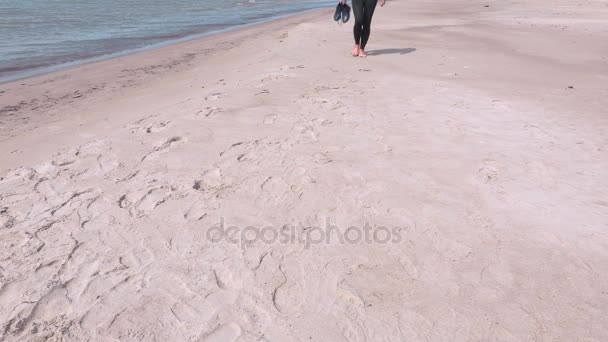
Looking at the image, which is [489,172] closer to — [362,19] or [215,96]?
[215,96]

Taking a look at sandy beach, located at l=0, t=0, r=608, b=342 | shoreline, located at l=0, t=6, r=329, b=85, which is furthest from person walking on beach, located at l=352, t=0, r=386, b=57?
shoreline, located at l=0, t=6, r=329, b=85

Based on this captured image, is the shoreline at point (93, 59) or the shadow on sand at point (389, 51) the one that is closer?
the shadow on sand at point (389, 51)

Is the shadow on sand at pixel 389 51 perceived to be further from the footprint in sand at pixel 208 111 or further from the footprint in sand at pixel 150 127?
the footprint in sand at pixel 150 127

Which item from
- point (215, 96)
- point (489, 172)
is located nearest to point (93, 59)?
point (215, 96)

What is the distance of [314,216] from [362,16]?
16.3ft

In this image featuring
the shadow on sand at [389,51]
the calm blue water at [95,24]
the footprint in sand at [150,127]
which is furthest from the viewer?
the calm blue water at [95,24]

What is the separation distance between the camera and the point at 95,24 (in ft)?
44.5

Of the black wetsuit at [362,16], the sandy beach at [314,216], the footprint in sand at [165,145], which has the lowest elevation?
the sandy beach at [314,216]

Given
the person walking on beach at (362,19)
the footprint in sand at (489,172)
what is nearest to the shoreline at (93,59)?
the person walking on beach at (362,19)

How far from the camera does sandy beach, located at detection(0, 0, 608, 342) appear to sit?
1885 mm

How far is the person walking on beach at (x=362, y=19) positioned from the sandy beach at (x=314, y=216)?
1.80 meters

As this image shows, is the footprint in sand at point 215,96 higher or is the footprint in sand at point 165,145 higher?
the footprint in sand at point 165,145

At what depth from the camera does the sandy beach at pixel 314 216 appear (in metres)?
1.88

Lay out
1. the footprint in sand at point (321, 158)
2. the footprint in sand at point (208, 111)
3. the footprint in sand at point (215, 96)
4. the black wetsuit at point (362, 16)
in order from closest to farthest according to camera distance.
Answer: the footprint in sand at point (321, 158), the footprint in sand at point (208, 111), the footprint in sand at point (215, 96), the black wetsuit at point (362, 16)
